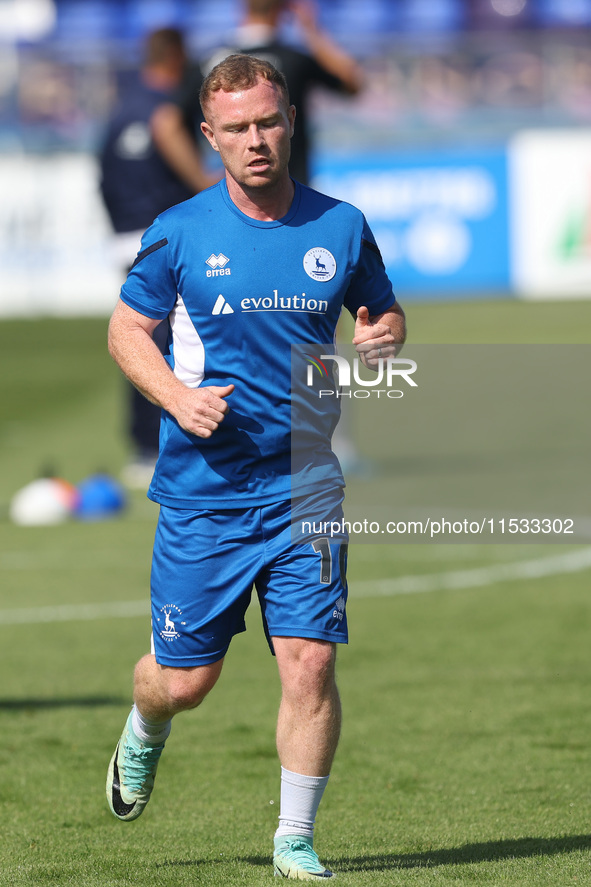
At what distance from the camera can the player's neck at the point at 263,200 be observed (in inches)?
Answer: 151

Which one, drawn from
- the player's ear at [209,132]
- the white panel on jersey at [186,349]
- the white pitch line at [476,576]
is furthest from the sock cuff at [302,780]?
the white pitch line at [476,576]

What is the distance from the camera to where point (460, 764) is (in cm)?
495

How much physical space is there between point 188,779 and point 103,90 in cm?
1995

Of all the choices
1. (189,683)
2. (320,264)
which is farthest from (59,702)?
(320,264)

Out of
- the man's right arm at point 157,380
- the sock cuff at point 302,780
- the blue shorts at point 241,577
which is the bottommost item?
the sock cuff at point 302,780

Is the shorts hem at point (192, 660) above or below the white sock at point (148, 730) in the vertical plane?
above

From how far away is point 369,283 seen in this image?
3.99m

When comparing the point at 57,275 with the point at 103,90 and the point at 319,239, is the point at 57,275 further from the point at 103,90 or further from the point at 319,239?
the point at 319,239

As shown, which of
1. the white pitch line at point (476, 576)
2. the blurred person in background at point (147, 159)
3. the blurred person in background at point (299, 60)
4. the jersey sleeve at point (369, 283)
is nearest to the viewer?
the jersey sleeve at point (369, 283)

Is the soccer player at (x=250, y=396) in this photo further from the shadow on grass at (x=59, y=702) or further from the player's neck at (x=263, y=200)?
the shadow on grass at (x=59, y=702)

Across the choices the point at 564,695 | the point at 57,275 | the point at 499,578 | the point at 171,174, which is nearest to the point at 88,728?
the point at 564,695

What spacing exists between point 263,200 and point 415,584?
458 cm

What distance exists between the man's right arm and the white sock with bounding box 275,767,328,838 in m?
0.92

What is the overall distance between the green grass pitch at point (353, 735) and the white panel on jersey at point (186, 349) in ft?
4.18
